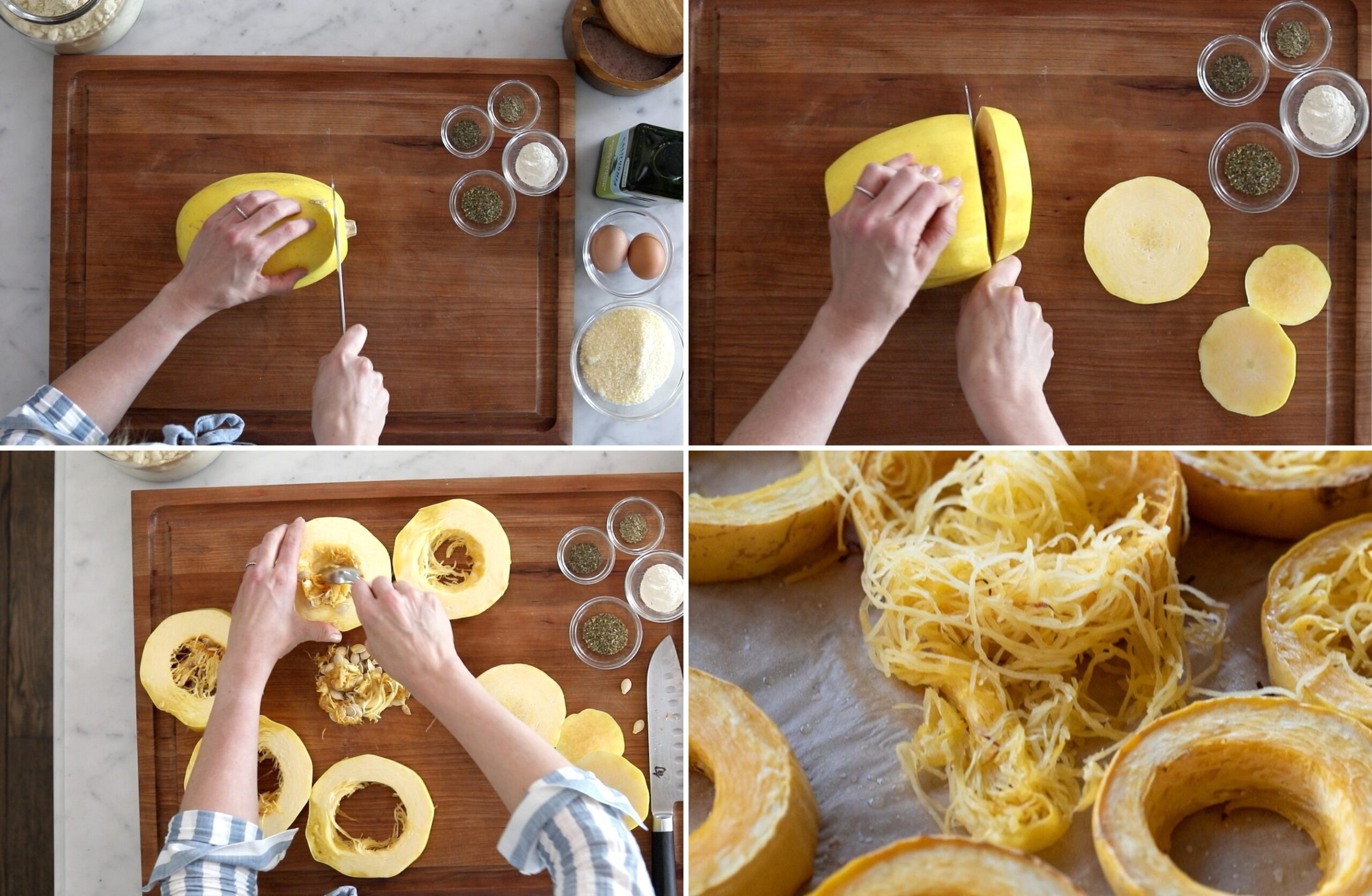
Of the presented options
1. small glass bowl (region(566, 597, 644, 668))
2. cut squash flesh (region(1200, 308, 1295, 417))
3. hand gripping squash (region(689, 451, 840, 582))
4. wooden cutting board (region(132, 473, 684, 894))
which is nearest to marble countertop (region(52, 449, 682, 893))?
wooden cutting board (region(132, 473, 684, 894))

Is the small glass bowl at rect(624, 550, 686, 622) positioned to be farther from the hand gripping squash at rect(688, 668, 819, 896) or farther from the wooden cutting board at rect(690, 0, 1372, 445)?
the hand gripping squash at rect(688, 668, 819, 896)

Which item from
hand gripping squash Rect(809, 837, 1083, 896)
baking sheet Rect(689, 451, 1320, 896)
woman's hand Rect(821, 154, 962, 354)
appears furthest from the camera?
woman's hand Rect(821, 154, 962, 354)

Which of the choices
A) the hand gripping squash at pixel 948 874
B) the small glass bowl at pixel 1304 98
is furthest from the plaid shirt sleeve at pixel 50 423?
the small glass bowl at pixel 1304 98

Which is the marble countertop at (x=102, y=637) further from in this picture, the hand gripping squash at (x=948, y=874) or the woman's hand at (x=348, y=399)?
the hand gripping squash at (x=948, y=874)

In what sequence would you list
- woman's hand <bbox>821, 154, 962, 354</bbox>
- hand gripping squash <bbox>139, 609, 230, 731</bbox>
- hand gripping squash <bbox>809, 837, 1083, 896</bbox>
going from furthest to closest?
hand gripping squash <bbox>139, 609, 230, 731</bbox>, woman's hand <bbox>821, 154, 962, 354</bbox>, hand gripping squash <bbox>809, 837, 1083, 896</bbox>

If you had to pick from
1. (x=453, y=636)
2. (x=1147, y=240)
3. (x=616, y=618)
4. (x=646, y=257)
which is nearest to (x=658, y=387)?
(x=646, y=257)

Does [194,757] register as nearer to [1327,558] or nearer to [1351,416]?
[1327,558]
